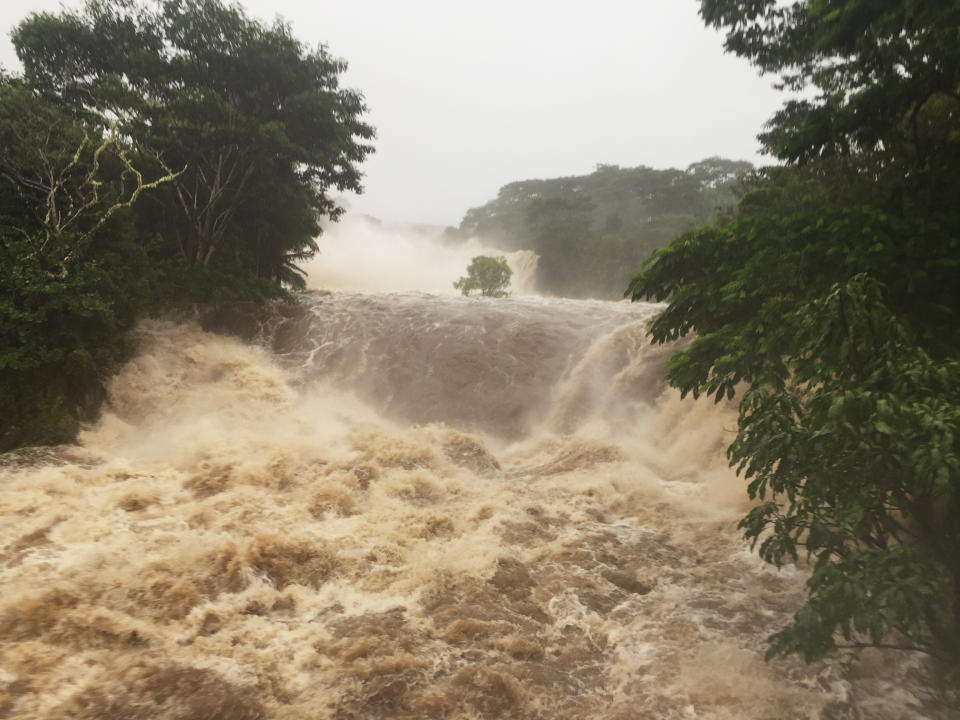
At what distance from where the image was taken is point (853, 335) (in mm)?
3273

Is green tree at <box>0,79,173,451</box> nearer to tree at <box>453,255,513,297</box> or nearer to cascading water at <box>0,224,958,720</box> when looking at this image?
cascading water at <box>0,224,958,720</box>

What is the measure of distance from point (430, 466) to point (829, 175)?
34.8 ft

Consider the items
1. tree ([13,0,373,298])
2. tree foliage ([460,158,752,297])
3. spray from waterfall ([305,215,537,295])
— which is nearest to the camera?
tree ([13,0,373,298])

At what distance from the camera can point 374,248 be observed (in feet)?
174

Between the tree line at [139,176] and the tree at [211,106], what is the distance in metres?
0.05

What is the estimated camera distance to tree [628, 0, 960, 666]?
126 inches

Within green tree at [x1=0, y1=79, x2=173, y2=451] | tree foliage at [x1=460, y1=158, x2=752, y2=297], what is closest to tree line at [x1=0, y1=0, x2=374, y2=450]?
green tree at [x1=0, y1=79, x2=173, y2=451]

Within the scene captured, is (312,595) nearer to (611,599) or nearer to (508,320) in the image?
(611,599)

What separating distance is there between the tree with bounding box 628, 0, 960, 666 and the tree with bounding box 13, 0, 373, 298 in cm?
1367

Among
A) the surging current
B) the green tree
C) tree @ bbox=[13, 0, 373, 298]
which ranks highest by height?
tree @ bbox=[13, 0, 373, 298]

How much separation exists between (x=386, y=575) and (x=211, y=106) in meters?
15.2

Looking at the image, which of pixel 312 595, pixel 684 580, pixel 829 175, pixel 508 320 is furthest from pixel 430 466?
pixel 829 175

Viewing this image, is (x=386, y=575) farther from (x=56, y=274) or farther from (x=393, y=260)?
(x=393, y=260)

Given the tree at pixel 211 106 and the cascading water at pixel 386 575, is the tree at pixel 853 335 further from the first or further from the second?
the tree at pixel 211 106
